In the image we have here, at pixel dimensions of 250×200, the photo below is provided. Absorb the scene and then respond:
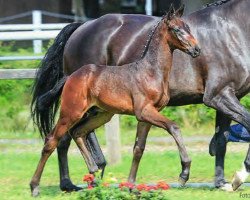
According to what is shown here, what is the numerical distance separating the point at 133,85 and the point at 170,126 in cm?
55

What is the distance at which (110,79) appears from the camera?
902 centimetres

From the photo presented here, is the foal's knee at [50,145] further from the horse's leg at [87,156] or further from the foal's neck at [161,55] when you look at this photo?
the foal's neck at [161,55]

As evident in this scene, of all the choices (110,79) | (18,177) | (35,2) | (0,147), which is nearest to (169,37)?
(110,79)

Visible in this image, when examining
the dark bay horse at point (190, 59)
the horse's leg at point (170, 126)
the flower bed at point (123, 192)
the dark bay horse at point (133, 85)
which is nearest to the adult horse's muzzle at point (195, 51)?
the dark bay horse at point (133, 85)

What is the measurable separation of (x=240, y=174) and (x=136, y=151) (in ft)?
3.49

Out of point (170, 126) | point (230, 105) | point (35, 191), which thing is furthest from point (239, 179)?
point (35, 191)

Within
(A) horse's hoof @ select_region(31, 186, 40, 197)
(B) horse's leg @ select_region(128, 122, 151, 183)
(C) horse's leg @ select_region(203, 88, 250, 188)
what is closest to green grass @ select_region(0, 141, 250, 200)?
(A) horse's hoof @ select_region(31, 186, 40, 197)

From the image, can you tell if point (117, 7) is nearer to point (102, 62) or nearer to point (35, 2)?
point (35, 2)

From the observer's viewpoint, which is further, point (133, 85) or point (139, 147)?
point (139, 147)

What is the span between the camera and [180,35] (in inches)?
348

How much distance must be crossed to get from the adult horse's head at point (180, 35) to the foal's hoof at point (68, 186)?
1933 millimetres

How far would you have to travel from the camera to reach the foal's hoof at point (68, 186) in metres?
9.83

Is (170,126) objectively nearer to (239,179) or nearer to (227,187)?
(239,179)

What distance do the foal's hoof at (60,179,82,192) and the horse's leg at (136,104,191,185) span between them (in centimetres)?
145
